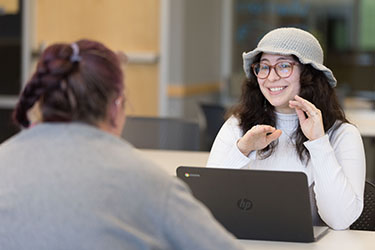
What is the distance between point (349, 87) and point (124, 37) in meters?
3.43

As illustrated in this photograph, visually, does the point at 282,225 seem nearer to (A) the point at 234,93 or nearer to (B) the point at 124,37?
(B) the point at 124,37

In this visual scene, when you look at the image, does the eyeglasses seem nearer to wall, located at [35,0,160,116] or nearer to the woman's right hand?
the woman's right hand

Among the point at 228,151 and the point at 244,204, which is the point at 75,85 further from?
the point at 228,151

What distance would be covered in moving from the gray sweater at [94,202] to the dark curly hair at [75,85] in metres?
0.04

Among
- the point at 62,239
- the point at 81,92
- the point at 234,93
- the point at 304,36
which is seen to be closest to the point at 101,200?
the point at 62,239

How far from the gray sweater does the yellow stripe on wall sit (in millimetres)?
5608

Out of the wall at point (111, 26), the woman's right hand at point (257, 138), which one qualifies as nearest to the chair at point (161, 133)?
the woman's right hand at point (257, 138)

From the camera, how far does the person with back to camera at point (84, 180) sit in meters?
1.49

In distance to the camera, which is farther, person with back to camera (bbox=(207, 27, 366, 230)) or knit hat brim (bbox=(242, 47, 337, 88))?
knit hat brim (bbox=(242, 47, 337, 88))

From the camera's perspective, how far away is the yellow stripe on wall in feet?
23.6

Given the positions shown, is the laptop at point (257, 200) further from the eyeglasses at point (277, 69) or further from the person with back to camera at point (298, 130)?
the eyeglasses at point (277, 69)

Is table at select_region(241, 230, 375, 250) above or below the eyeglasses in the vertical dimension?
below

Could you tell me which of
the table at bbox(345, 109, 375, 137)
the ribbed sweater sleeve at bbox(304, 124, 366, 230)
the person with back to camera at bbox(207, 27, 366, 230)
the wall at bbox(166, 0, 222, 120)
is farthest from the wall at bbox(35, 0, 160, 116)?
the ribbed sweater sleeve at bbox(304, 124, 366, 230)

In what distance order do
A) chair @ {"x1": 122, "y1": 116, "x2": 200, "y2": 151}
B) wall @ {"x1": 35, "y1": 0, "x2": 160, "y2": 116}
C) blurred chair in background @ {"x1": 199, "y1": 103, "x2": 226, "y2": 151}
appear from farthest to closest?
wall @ {"x1": 35, "y1": 0, "x2": 160, "y2": 116}
blurred chair in background @ {"x1": 199, "y1": 103, "x2": 226, "y2": 151}
chair @ {"x1": 122, "y1": 116, "x2": 200, "y2": 151}
